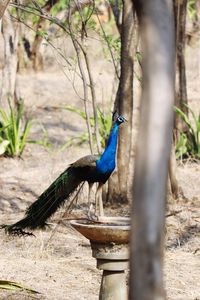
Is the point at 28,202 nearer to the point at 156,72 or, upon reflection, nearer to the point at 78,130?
the point at 78,130

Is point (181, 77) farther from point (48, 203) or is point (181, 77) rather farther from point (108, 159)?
point (48, 203)

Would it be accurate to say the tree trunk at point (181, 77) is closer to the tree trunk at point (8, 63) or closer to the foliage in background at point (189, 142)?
the foliage in background at point (189, 142)

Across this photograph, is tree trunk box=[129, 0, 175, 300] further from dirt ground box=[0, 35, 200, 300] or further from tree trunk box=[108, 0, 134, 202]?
tree trunk box=[108, 0, 134, 202]

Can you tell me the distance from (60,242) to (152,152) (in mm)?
5696

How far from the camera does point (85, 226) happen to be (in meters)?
5.24

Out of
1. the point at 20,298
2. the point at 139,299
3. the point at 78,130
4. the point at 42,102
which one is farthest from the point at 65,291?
the point at 42,102

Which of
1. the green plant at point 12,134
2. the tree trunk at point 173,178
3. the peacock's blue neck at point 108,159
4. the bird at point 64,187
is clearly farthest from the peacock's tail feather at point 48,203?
the green plant at point 12,134

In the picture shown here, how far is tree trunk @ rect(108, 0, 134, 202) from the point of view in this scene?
9.02m

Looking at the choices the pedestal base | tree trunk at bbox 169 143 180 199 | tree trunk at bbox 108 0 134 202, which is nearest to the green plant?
tree trunk at bbox 108 0 134 202

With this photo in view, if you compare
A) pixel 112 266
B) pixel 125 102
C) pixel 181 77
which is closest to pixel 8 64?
pixel 181 77

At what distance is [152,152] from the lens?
105 inches

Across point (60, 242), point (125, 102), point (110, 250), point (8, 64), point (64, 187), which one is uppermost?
point (8, 64)

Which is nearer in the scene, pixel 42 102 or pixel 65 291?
pixel 65 291

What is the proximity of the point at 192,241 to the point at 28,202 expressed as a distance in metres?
2.62
